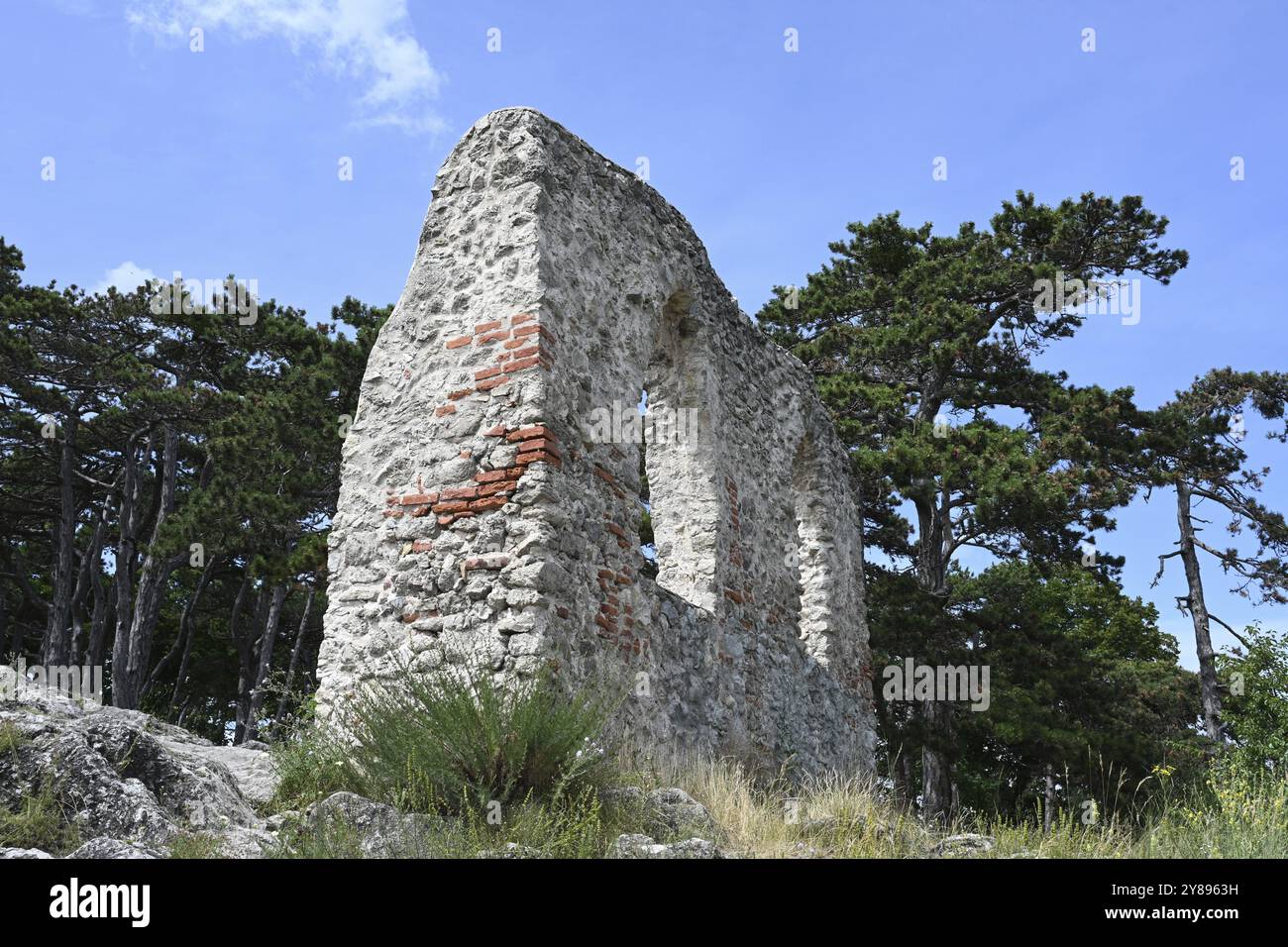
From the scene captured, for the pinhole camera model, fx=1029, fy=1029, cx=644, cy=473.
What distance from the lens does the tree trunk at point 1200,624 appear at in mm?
19141

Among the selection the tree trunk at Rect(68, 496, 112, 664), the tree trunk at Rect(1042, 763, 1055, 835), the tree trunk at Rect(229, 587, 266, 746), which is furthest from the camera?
the tree trunk at Rect(68, 496, 112, 664)

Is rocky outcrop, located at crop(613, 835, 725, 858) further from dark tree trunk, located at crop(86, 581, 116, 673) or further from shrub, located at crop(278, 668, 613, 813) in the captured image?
dark tree trunk, located at crop(86, 581, 116, 673)

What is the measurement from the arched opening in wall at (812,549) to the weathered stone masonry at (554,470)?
5.56ft

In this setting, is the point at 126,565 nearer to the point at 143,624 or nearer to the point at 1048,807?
the point at 143,624

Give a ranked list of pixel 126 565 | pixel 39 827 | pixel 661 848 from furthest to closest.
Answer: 1. pixel 126 565
2. pixel 661 848
3. pixel 39 827

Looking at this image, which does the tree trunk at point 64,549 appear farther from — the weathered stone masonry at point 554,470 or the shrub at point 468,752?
the shrub at point 468,752

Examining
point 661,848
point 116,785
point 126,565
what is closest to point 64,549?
point 126,565

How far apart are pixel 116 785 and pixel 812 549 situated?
823cm

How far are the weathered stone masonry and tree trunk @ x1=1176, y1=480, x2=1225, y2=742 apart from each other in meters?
13.5

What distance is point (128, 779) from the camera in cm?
457

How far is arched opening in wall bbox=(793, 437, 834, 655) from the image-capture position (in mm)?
11062

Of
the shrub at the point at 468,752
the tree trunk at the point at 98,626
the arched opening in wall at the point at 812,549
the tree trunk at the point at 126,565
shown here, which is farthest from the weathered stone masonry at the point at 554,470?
the tree trunk at the point at 98,626

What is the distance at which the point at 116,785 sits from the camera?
4449mm

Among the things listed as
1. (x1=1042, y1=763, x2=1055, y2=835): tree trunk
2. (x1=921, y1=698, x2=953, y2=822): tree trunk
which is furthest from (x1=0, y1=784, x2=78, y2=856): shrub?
(x1=921, y1=698, x2=953, y2=822): tree trunk
